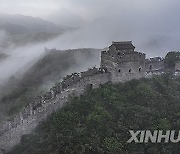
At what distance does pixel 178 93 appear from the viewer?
3988 cm

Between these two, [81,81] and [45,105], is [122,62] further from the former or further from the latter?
[45,105]

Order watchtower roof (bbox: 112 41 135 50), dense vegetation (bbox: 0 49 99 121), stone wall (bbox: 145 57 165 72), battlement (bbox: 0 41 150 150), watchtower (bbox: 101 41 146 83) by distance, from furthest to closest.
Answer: stone wall (bbox: 145 57 165 72)
dense vegetation (bbox: 0 49 99 121)
watchtower roof (bbox: 112 41 135 50)
watchtower (bbox: 101 41 146 83)
battlement (bbox: 0 41 150 150)

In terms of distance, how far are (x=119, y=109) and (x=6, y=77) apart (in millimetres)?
16909

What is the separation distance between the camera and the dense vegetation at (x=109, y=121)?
101 ft

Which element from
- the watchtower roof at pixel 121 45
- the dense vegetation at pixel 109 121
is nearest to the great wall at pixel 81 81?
the watchtower roof at pixel 121 45

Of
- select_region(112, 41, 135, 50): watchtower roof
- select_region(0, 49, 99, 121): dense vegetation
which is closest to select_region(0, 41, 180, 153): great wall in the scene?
select_region(112, 41, 135, 50): watchtower roof

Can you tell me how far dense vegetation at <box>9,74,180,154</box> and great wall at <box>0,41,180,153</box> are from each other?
59cm

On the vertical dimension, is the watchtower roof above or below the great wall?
above

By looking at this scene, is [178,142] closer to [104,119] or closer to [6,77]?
[104,119]

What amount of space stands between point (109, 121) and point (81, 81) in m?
4.97

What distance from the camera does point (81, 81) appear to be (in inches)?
1428

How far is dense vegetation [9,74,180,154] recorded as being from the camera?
30.7m

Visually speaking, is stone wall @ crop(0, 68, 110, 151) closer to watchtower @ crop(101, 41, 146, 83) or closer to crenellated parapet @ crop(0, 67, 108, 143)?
crenellated parapet @ crop(0, 67, 108, 143)

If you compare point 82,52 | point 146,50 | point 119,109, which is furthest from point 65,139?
point 146,50
